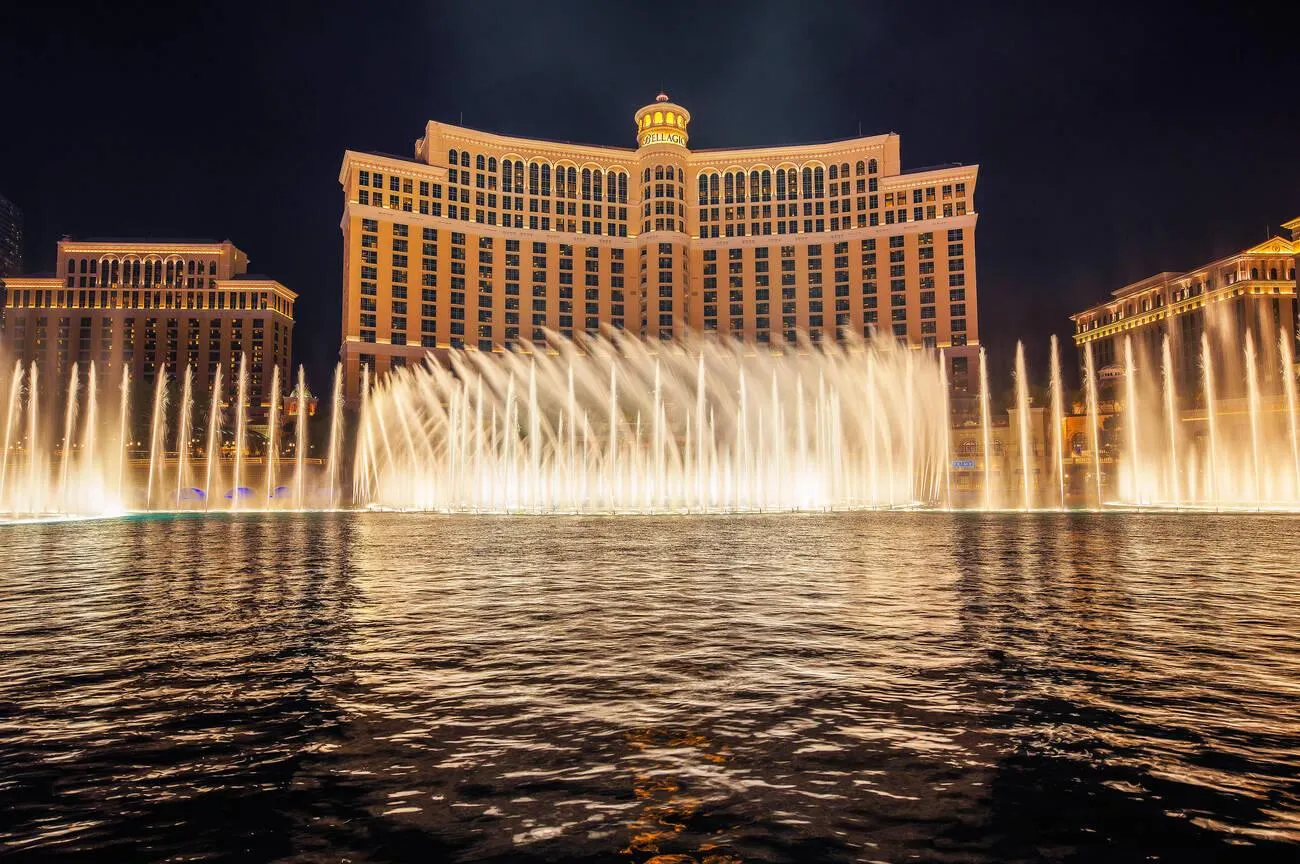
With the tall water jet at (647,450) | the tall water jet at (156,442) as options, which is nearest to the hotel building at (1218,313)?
the tall water jet at (647,450)

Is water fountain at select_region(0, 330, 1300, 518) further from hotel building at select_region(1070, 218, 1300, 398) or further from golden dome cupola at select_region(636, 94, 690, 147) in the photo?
golden dome cupola at select_region(636, 94, 690, 147)

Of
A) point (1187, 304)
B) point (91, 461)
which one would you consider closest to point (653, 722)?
point (91, 461)

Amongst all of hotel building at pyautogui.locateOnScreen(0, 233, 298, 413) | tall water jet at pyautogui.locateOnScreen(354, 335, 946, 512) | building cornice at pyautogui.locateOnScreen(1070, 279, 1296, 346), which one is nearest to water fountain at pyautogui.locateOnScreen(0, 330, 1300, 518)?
tall water jet at pyautogui.locateOnScreen(354, 335, 946, 512)

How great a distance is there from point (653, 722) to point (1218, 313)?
15016cm

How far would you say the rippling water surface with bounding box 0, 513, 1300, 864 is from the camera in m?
4.32

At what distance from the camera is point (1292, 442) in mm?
63438

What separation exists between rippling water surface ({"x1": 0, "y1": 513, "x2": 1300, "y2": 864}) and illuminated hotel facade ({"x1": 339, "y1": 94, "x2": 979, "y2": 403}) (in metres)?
112

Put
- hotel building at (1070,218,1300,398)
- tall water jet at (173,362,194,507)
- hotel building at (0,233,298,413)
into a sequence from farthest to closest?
hotel building at (0,233,298,413)
hotel building at (1070,218,1300,398)
tall water jet at (173,362,194,507)

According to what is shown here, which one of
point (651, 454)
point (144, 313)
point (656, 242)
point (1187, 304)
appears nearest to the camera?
point (651, 454)

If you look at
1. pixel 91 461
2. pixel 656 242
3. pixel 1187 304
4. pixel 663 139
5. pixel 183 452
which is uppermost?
pixel 663 139

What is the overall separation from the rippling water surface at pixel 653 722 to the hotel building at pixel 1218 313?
358 feet

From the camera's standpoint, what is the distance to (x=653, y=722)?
6.25 metres

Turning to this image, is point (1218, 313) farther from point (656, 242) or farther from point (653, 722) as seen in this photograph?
point (653, 722)

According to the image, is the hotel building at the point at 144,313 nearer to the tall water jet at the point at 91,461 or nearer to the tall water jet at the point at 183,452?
the tall water jet at the point at 183,452
